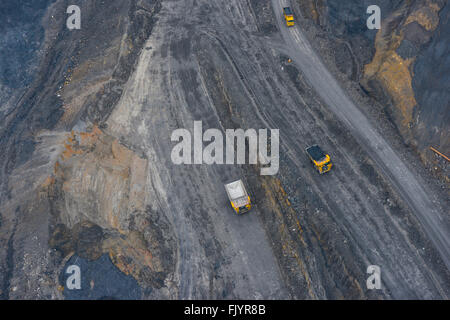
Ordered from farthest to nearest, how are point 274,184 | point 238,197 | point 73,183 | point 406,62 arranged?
point 406,62 < point 73,183 < point 274,184 < point 238,197

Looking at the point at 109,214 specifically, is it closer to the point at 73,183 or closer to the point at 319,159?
the point at 73,183

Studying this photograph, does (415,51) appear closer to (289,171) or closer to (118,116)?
(289,171)

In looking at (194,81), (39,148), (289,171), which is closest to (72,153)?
(39,148)

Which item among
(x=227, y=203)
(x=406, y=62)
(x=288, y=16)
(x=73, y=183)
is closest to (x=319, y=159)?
(x=227, y=203)

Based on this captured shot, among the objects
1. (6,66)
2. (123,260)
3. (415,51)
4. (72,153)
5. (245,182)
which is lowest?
(123,260)

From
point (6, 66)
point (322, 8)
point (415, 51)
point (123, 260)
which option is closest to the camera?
point (123, 260)

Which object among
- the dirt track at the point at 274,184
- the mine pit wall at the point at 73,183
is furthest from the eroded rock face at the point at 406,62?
the mine pit wall at the point at 73,183
